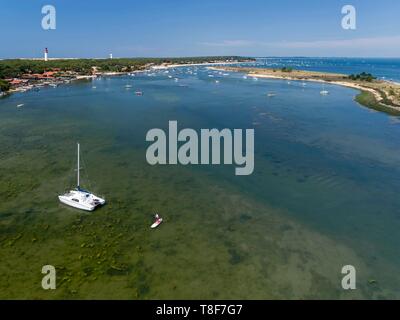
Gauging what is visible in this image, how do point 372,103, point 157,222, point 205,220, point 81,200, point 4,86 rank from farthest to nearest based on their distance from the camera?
point 4,86 → point 372,103 → point 81,200 → point 205,220 → point 157,222

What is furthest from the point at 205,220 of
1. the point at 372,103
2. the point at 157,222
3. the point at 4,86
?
the point at 4,86

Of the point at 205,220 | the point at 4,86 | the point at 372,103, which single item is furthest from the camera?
the point at 4,86

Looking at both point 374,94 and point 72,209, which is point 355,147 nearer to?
point 72,209

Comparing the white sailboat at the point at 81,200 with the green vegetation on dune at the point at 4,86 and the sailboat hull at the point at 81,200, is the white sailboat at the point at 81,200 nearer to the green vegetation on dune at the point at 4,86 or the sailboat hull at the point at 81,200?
the sailboat hull at the point at 81,200

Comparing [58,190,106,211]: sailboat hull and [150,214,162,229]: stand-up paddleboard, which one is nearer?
[150,214,162,229]: stand-up paddleboard

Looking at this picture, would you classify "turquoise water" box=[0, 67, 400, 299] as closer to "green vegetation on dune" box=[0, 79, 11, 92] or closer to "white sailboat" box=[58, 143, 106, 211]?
"white sailboat" box=[58, 143, 106, 211]

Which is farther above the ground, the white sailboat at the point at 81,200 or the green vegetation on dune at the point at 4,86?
the green vegetation on dune at the point at 4,86

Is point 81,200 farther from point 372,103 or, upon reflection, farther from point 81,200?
point 372,103

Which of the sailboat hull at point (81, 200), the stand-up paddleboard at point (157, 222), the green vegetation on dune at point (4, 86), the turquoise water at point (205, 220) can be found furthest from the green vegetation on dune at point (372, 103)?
the green vegetation on dune at point (4, 86)

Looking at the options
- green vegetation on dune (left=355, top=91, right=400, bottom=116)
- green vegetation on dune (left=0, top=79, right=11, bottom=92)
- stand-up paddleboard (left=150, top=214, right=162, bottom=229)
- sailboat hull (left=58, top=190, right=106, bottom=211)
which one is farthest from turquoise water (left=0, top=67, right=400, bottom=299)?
green vegetation on dune (left=0, top=79, right=11, bottom=92)
